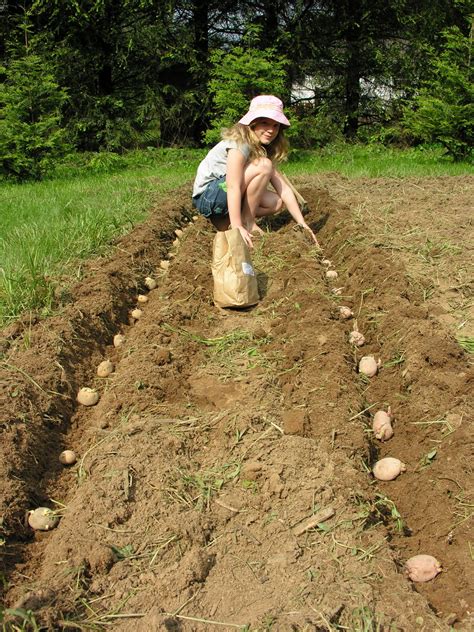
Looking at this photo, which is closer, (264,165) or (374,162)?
(264,165)

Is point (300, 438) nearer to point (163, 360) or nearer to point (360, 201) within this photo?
point (163, 360)

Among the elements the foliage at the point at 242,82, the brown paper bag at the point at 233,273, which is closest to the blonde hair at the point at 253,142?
the brown paper bag at the point at 233,273

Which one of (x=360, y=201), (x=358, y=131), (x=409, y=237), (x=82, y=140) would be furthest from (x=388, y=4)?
(x=409, y=237)

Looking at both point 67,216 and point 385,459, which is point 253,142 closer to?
point 67,216

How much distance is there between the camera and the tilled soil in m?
1.84

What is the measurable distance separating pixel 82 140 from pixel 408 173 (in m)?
8.91

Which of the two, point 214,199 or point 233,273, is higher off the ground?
point 214,199

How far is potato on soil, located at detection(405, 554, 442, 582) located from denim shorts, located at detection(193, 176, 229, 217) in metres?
3.68

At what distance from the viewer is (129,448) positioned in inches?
96.7

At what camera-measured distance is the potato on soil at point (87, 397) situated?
304cm

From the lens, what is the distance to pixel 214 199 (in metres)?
5.16

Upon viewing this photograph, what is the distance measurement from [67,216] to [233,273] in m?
2.55

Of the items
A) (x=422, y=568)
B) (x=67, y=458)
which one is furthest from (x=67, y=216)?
(x=422, y=568)

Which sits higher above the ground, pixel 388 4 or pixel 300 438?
pixel 388 4
